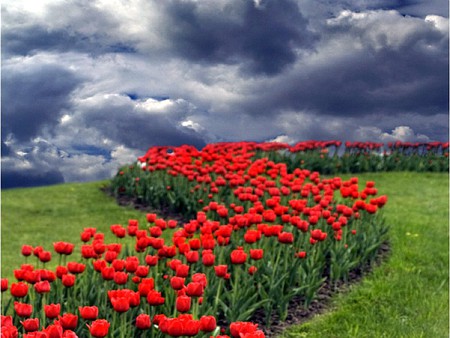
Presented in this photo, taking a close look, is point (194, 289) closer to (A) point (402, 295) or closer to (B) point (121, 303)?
(B) point (121, 303)

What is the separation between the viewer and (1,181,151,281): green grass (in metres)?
11.6

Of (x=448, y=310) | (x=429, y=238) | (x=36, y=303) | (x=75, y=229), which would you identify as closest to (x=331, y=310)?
(x=448, y=310)

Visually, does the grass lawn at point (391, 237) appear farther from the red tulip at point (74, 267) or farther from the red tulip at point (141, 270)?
the red tulip at point (74, 267)

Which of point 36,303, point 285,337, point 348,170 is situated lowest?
point 285,337

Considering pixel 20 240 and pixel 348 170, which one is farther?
pixel 348 170

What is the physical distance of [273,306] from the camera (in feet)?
21.1

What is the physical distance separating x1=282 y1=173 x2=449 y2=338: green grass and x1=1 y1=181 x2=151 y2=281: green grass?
5278 millimetres

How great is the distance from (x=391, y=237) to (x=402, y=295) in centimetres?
275

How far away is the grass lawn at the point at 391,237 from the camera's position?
6.50 m

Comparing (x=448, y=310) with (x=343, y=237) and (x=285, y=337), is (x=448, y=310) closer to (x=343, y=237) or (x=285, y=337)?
(x=343, y=237)

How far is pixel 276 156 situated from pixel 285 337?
42.1ft

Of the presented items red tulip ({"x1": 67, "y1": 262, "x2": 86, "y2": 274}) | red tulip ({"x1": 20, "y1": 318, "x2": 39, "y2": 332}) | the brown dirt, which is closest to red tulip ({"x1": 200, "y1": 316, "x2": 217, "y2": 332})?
red tulip ({"x1": 20, "y1": 318, "x2": 39, "y2": 332})

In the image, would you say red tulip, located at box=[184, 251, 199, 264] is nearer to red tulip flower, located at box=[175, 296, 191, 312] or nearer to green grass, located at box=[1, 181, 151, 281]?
red tulip flower, located at box=[175, 296, 191, 312]

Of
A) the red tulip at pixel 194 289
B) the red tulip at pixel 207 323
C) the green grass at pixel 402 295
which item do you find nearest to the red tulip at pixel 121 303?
the red tulip at pixel 194 289
